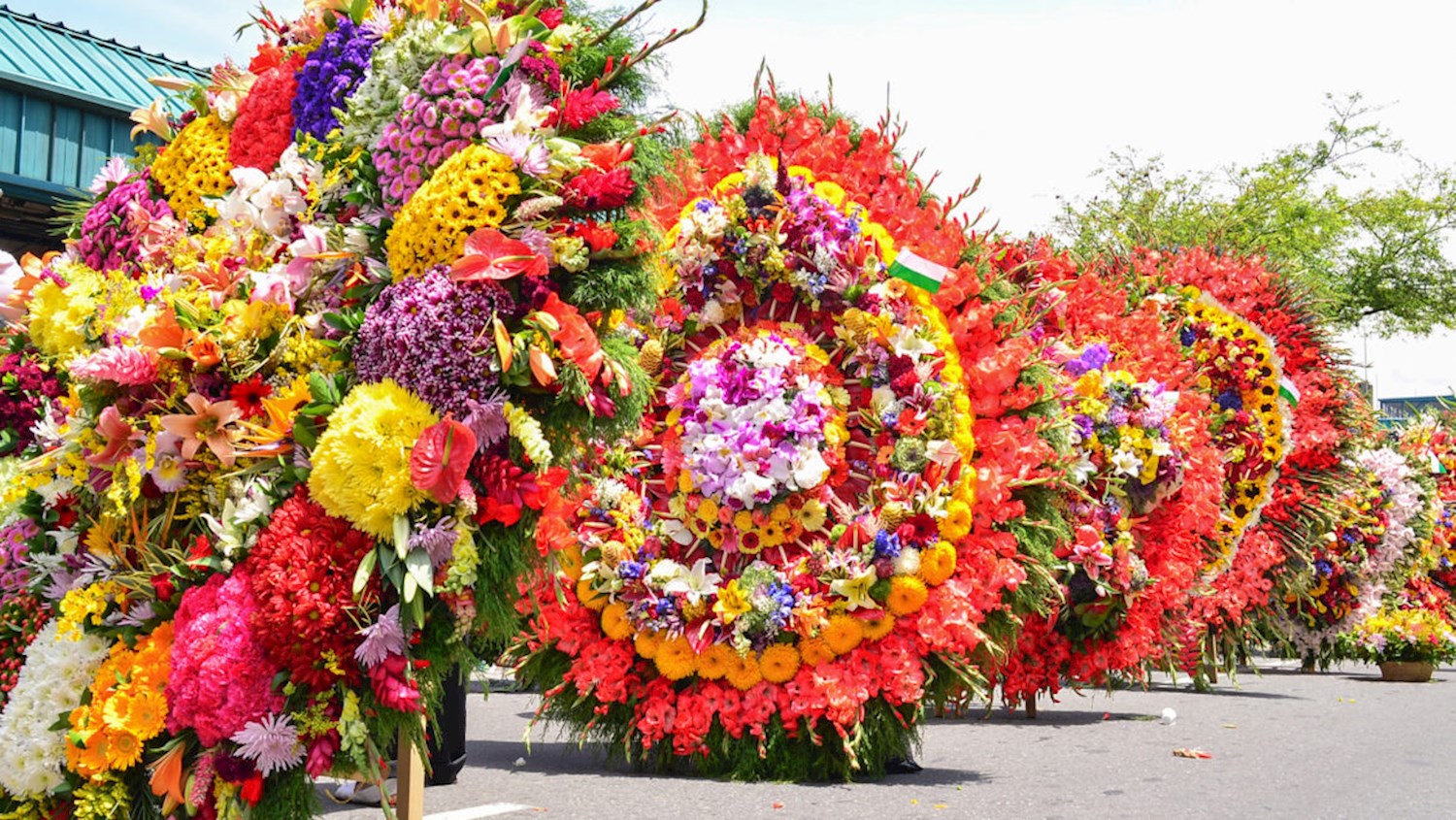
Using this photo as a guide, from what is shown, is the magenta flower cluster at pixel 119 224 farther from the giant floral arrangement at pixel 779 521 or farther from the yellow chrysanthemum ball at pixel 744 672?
the yellow chrysanthemum ball at pixel 744 672

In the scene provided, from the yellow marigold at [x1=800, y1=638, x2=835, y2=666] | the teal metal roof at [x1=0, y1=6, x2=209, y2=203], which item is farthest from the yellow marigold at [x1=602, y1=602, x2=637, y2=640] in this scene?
the teal metal roof at [x1=0, y1=6, x2=209, y2=203]

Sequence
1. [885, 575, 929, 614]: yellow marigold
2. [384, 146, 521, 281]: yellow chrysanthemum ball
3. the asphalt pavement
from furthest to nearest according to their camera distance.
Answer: [885, 575, 929, 614]: yellow marigold, the asphalt pavement, [384, 146, 521, 281]: yellow chrysanthemum ball

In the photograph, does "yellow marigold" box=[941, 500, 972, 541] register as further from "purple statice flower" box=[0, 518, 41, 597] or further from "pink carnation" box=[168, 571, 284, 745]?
"purple statice flower" box=[0, 518, 41, 597]

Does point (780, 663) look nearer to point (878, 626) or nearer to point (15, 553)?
point (878, 626)

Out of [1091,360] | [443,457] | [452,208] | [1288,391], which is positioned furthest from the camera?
[1288,391]

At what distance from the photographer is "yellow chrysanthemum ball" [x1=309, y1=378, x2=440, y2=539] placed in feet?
12.0

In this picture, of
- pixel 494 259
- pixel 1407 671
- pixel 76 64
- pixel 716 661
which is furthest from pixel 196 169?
pixel 1407 671

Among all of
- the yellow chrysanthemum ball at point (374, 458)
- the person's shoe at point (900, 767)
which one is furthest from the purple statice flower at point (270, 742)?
the person's shoe at point (900, 767)

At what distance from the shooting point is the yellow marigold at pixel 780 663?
6.60 m

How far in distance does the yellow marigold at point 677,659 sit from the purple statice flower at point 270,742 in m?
3.15

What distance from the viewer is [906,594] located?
654 centimetres

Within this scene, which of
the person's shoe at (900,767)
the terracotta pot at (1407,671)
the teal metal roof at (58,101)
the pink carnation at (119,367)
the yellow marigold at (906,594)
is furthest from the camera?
the terracotta pot at (1407,671)

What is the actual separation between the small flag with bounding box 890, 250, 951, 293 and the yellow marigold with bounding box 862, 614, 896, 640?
1.68m

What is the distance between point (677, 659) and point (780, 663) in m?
0.53
